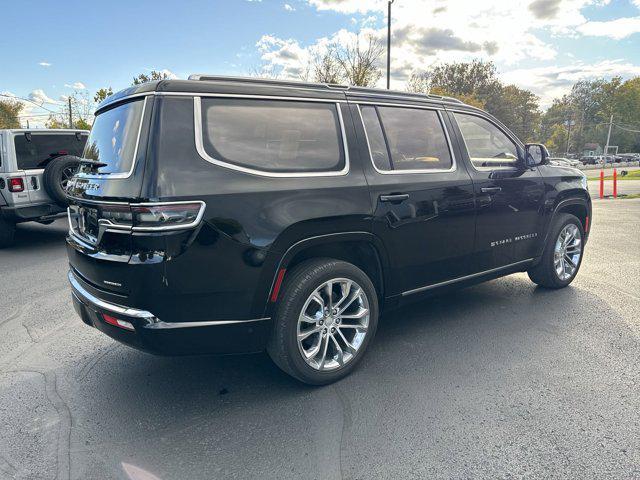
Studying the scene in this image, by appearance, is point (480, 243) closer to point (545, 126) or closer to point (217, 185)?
point (217, 185)

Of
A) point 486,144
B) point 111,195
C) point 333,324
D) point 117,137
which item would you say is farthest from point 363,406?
point 486,144

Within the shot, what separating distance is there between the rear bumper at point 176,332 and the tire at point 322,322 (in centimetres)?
15

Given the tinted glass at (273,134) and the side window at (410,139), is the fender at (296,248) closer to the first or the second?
the tinted glass at (273,134)

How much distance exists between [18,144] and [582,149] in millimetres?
121803

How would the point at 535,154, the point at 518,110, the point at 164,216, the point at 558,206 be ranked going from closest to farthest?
1. the point at 164,216
2. the point at 535,154
3. the point at 558,206
4. the point at 518,110

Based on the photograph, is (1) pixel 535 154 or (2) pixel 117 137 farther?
(1) pixel 535 154

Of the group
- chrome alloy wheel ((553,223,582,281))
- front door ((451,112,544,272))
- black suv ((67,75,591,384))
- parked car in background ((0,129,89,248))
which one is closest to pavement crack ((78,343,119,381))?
black suv ((67,75,591,384))

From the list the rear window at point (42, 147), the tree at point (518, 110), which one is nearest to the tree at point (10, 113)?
the rear window at point (42, 147)

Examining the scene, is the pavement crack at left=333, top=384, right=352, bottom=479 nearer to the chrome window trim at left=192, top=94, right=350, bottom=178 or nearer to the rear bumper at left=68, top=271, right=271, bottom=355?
the rear bumper at left=68, top=271, right=271, bottom=355

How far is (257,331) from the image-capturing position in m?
2.69

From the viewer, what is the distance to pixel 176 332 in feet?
8.04

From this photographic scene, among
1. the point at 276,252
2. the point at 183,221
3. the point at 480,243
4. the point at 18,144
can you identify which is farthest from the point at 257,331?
the point at 18,144

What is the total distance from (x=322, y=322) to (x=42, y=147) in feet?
24.1

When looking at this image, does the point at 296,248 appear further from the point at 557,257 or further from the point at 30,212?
the point at 30,212
